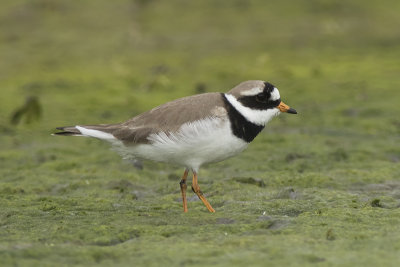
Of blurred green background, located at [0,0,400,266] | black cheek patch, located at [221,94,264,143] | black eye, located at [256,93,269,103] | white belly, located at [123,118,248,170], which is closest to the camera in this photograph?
blurred green background, located at [0,0,400,266]

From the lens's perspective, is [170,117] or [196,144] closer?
[196,144]

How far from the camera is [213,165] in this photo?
446 inches

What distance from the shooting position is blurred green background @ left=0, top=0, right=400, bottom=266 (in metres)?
6.45

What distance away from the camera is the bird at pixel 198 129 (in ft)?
25.4

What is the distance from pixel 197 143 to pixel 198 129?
15 centimetres

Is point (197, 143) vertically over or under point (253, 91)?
under

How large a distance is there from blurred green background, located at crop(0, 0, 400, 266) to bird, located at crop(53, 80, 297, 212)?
26.2 inches

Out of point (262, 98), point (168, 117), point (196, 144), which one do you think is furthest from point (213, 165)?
point (196, 144)

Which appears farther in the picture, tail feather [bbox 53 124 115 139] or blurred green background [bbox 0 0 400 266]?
tail feather [bbox 53 124 115 139]

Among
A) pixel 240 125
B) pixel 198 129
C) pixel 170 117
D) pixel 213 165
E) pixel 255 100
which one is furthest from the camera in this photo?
pixel 213 165

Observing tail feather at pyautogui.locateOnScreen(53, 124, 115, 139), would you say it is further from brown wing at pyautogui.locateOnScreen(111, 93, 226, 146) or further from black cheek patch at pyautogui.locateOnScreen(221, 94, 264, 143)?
black cheek patch at pyautogui.locateOnScreen(221, 94, 264, 143)

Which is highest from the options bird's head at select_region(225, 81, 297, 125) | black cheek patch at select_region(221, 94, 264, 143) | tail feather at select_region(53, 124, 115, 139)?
bird's head at select_region(225, 81, 297, 125)

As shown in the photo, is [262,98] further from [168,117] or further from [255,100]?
[168,117]

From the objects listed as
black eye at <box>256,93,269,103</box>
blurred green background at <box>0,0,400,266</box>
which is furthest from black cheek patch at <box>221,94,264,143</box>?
blurred green background at <box>0,0,400,266</box>
